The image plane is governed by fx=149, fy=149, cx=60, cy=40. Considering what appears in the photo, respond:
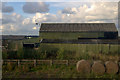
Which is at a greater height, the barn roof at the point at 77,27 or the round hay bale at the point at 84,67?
the barn roof at the point at 77,27

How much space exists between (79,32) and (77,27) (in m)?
1.76

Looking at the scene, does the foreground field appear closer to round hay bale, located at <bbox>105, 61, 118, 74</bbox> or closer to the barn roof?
round hay bale, located at <bbox>105, 61, 118, 74</bbox>

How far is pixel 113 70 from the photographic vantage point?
15445mm

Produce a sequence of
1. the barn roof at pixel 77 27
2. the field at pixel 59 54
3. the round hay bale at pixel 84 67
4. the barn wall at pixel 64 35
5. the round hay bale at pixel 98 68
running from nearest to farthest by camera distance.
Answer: the round hay bale at pixel 98 68
the round hay bale at pixel 84 67
the field at pixel 59 54
the barn wall at pixel 64 35
the barn roof at pixel 77 27

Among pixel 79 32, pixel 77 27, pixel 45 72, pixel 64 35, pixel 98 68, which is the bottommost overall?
pixel 45 72

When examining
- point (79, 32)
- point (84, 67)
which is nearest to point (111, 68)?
point (84, 67)

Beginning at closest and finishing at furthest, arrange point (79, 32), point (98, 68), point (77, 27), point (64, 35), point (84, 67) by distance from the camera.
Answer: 1. point (98, 68)
2. point (84, 67)
3. point (79, 32)
4. point (64, 35)
5. point (77, 27)

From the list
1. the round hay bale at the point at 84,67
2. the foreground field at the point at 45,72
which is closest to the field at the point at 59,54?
the foreground field at the point at 45,72

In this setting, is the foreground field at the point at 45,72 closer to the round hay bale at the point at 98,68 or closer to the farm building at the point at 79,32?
the round hay bale at the point at 98,68

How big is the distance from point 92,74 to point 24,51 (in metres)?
12.6

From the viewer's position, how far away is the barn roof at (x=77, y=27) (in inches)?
1230

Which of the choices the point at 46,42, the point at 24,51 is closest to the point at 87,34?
the point at 46,42

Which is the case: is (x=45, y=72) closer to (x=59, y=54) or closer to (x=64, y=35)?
(x=59, y=54)

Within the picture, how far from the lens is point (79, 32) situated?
1220 inches
